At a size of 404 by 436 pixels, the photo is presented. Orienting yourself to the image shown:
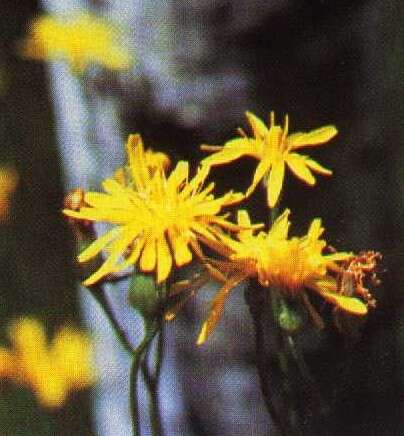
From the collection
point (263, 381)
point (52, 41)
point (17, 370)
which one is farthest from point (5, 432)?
point (52, 41)

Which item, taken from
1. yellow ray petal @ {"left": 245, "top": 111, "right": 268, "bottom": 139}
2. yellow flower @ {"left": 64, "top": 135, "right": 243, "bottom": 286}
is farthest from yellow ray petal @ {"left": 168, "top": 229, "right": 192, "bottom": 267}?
yellow ray petal @ {"left": 245, "top": 111, "right": 268, "bottom": 139}

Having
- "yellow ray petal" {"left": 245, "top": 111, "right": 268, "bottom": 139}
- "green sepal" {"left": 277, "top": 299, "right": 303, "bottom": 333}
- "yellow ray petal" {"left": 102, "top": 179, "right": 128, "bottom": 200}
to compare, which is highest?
"yellow ray petal" {"left": 245, "top": 111, "right": 268, "bottom": 139}

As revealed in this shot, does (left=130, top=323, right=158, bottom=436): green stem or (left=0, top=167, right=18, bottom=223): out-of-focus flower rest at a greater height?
(left=0, top=167, right=18, bottom=223): out-of-focus flower

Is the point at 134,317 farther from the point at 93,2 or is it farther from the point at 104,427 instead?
the point at 93,2

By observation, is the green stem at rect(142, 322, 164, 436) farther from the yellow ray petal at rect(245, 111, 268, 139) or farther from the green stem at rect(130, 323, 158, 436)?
the yellow ray petal at rect(245, 111, 268, 139)

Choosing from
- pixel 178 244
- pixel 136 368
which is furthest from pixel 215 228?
pixel 136 368

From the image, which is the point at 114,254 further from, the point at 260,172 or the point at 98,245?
the point at 260,172

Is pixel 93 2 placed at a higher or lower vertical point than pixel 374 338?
higher
